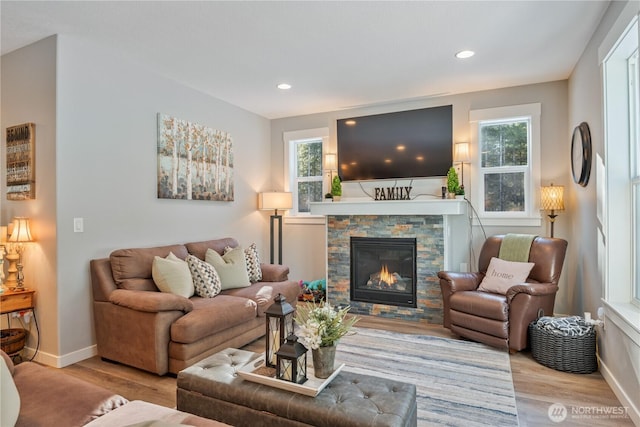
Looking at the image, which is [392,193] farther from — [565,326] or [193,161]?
[193,161]

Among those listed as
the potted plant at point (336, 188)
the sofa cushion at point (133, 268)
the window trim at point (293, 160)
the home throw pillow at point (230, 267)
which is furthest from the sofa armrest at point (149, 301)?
the window trim at point (293, 160)

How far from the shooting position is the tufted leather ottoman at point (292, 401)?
5.04ft

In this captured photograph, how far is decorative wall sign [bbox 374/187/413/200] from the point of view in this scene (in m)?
4.57

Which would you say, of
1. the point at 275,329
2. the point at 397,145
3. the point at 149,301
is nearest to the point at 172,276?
the point at 149,301

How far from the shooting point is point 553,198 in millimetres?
3744

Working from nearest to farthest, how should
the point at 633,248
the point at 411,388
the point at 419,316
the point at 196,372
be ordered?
the point at 411,388 < the point at 196,372 < the point at 633,248 < the point at 419,316

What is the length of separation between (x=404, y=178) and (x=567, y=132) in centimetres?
181

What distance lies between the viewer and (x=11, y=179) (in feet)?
10.4

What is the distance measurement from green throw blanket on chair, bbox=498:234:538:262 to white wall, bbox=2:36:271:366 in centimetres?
343

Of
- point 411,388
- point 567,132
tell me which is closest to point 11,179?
point 411,388

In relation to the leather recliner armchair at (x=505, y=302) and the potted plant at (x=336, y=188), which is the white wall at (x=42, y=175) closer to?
the potted plant at (x=336, y=188)

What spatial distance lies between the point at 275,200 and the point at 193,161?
50.1 inches

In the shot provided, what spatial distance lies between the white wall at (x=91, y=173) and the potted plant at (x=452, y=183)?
9.99 ft

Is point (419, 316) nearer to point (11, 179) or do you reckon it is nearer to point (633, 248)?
point (633, 248)
